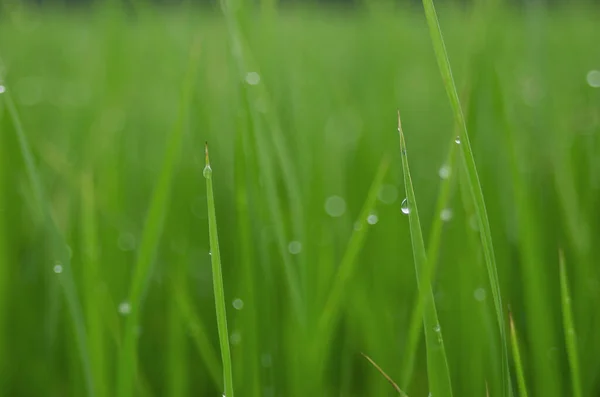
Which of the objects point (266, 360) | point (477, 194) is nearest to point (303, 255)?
point (266, 360)

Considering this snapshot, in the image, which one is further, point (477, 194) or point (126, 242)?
point (126, 242)

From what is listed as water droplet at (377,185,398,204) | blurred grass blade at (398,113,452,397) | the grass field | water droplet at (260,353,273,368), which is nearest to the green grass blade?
the grass field

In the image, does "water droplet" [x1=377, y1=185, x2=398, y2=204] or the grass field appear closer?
the grass field

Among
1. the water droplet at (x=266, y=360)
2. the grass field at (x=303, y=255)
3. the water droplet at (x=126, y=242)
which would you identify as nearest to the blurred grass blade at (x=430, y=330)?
the grass field at (x=303, y=255)

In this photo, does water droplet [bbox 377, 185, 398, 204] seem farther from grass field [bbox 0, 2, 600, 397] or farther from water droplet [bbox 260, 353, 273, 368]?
water droplet [bbox 260, 353, 273, 368]

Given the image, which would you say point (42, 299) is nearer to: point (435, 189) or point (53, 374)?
point (53, 374)

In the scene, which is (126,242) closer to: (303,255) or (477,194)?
(303,255)

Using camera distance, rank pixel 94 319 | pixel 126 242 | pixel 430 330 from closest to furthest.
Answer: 1. pixel 430 330
2. pixel 94 319
3. pixel 126 242
